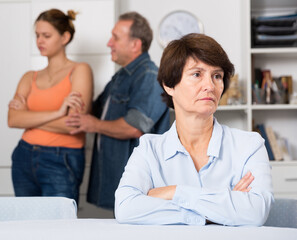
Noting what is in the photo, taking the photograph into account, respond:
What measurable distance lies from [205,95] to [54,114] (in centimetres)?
111

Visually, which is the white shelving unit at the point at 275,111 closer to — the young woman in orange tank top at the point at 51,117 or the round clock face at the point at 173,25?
the round clock face at the point at 173,25

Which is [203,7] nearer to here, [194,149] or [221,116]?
[221,116]

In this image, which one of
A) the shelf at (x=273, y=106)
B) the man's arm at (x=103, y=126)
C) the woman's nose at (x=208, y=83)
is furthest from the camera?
the shelf at (x=273, y=106)

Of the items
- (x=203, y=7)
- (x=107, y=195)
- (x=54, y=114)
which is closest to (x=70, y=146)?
(x=54, y=114)

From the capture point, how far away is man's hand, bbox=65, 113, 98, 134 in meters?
2.27

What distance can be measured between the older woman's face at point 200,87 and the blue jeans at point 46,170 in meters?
0.99

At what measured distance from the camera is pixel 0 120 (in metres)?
3.30

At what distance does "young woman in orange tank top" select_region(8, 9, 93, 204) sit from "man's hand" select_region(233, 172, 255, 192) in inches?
44.9

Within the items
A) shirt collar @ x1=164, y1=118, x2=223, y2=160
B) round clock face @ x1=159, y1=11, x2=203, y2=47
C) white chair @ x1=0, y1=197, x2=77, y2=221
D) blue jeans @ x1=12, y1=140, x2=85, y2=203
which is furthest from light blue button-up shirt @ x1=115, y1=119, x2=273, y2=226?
round clock face @ x1=159, y1=11, x2=203, y2=47

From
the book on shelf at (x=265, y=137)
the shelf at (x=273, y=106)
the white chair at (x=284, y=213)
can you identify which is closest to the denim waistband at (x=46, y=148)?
the white chair at (x=284, y=213)

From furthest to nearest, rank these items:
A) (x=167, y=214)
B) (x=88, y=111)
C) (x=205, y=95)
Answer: (x=88, y=111)
(x=205, y=95)
(x=167, y=214)

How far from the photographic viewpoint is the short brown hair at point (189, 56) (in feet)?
4.37

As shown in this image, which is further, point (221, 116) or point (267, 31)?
point (221, 116)

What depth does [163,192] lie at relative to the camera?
1.22 metres
